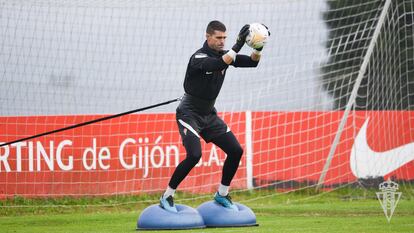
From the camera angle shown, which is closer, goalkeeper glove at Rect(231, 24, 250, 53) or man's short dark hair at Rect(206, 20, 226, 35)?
goalkeeper glove at Rect(231, 24, 250, 53)

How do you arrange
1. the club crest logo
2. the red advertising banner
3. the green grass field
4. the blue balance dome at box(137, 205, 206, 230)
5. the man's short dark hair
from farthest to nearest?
the red advertising banner → the green grass field → the man's short dark hair → the blue balance dome at box(137, 205, 206, 230) → the club crest logo

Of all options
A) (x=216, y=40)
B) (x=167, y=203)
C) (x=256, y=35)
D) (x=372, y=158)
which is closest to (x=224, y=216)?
(x=167, y=203)

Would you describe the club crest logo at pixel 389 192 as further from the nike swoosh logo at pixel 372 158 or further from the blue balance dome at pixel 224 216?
the nike swoosh logo at pixel 372 158

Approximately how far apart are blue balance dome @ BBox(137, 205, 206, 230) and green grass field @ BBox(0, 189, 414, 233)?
191 millimetres

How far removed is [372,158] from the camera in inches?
733

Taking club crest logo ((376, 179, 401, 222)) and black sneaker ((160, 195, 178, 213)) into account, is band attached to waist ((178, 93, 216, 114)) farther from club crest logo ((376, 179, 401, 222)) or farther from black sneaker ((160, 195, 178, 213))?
club crest logo ((376, 179, 401, 222))

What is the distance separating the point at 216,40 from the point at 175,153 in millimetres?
6208

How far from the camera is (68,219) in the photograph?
13.6m

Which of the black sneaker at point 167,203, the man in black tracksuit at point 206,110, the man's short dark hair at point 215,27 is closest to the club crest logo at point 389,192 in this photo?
the man in black tracksuit at point 206,110

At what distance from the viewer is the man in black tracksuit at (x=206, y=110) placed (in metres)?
11.0

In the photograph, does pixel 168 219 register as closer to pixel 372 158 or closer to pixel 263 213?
pixel 263 213

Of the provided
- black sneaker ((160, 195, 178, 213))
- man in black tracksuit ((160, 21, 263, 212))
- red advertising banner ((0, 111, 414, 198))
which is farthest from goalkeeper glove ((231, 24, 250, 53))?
red advertising banner ((0, 111, 414, 198))

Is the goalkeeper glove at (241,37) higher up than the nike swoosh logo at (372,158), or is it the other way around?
the goalkeeper glove at (241,37)

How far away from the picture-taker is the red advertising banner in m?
15.8
